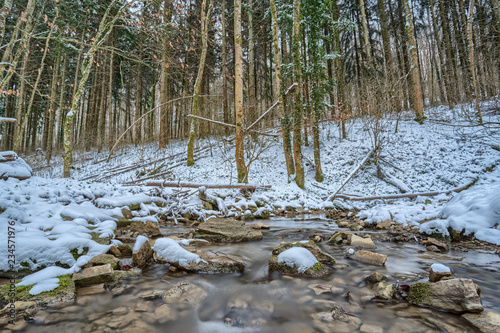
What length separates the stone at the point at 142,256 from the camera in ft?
9.53

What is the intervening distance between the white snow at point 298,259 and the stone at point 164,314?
4.57 ft

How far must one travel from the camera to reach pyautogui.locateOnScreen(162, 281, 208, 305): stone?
2.18m

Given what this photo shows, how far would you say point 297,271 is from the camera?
2758mm

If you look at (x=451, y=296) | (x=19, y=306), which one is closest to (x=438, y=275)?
(x=451, y=296)

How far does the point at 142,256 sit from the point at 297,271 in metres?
2.03

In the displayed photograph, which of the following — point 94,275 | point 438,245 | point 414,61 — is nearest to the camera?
point 94,275

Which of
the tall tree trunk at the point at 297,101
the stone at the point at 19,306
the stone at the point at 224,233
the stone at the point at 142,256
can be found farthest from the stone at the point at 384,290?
the tall tree trunk at the point at 297,101

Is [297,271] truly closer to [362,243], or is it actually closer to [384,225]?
[362,243]

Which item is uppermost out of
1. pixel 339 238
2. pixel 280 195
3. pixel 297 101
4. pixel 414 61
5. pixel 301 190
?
pixel 414 61

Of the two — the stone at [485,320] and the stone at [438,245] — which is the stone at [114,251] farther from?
the stone at [438,245]

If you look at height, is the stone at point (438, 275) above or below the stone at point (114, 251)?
below

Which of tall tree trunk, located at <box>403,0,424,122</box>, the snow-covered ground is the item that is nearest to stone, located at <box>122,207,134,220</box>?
the snow-covered ground

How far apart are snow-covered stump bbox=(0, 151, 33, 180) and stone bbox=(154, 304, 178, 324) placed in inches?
202

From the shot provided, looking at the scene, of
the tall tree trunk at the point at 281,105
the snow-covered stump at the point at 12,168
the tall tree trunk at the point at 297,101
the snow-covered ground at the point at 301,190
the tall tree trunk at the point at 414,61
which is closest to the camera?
the snow-covered ground at the point at 301,190
